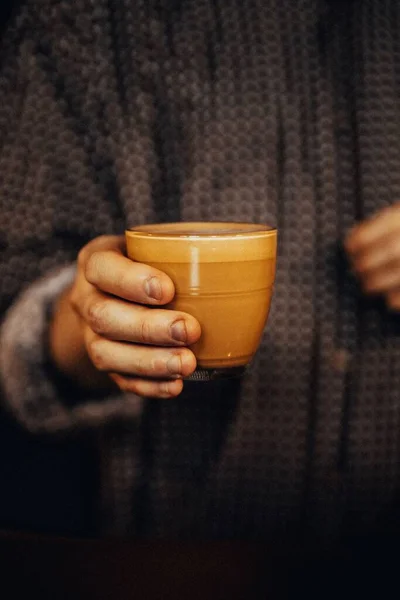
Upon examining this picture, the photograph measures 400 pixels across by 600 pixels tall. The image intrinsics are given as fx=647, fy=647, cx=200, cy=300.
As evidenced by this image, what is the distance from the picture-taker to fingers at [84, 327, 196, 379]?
0.62 meters

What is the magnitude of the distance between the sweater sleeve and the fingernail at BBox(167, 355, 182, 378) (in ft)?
0.97

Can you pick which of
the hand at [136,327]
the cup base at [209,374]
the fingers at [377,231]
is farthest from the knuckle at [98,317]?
the fingers at [377,231]

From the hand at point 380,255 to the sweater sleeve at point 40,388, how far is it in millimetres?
364

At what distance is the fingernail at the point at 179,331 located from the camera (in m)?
0.60

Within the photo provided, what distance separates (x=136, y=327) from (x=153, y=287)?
49 millimetres

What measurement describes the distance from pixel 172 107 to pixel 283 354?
41 cm

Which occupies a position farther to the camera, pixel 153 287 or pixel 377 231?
pixel 377 231

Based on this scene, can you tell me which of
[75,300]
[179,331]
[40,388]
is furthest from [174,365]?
[40,388]

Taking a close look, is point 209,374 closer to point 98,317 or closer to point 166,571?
point 98,317

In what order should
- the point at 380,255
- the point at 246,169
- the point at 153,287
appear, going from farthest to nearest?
the point at 246,169
the point at 380,255
the point at 153,287

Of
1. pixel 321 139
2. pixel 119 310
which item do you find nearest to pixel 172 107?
pixel 321 139

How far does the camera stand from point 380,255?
82cm

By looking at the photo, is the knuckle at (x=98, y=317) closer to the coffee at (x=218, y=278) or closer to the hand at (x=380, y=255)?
the coffee at (x=218, y=278)

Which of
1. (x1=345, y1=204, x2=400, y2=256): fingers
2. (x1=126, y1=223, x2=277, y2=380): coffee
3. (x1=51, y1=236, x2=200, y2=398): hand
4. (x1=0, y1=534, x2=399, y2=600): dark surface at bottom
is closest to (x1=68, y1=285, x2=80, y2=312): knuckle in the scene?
(x1=51, y1=236, x2=200, y2=398): hand
